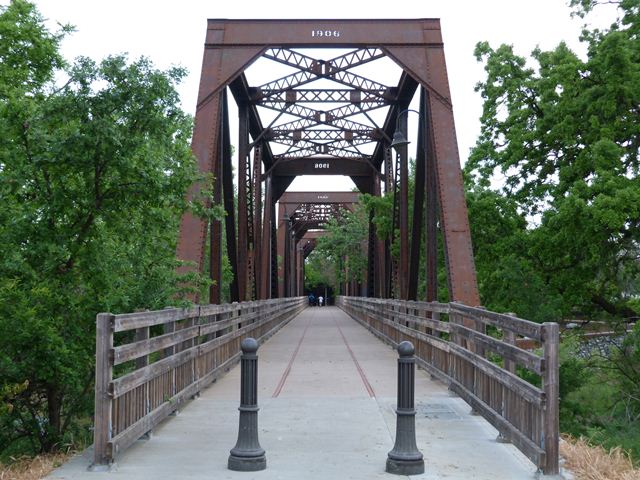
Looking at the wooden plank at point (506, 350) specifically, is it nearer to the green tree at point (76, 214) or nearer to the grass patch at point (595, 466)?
the grass patch at point (595, 466)

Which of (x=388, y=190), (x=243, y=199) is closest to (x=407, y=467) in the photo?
(x=243, y=199)

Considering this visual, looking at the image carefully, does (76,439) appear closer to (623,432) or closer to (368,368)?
(368,368)

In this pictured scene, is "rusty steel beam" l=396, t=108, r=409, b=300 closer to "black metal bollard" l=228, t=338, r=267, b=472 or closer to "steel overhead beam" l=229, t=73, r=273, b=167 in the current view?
"steel overhead beam" l=229, t=73, r=273, b=167

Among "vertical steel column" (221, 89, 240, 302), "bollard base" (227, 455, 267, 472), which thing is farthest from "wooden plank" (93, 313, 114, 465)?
"vertical steel column" (221, 89, 240, 302)

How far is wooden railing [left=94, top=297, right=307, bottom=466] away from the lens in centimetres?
522

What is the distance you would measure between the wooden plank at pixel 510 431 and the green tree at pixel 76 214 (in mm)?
3472

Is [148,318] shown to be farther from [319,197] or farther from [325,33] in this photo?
[319,197]

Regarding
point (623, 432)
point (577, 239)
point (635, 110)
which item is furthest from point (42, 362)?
point (635, 110)

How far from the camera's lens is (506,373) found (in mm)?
5996

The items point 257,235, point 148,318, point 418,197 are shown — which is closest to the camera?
point 148,318

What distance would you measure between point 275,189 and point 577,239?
2474 cm

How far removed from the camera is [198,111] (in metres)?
14.6

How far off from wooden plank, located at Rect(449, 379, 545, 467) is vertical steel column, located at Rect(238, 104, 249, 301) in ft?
41.5

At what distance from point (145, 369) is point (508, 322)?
3.02m
